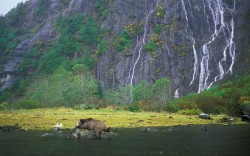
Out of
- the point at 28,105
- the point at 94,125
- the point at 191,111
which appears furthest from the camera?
the point at 28,105

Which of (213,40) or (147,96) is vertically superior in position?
(213,40)

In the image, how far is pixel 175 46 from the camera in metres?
109

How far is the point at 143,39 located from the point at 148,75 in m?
18.7

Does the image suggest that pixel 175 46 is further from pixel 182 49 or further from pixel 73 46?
pixel 73 46

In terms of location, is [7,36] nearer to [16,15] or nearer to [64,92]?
[16,15]

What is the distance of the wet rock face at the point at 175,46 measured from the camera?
312 feet

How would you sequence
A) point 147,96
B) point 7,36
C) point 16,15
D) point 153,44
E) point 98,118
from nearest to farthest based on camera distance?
point 98,118 → point 147,96 → point 153,44 → point 7,36 → point 16,15

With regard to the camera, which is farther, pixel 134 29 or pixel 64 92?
pixel 134 29

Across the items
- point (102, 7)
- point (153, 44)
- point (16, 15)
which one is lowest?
point (153, 44)

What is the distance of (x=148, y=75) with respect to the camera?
102m

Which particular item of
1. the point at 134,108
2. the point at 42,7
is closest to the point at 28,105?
the point at 134,108

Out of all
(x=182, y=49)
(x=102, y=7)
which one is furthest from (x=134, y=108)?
(x=102, y=7)

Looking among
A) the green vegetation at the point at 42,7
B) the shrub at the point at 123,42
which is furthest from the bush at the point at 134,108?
the green vegetation at the point at 42,7

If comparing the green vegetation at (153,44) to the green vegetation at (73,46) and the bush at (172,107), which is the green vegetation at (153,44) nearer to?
the green vegetation at (73,46)
